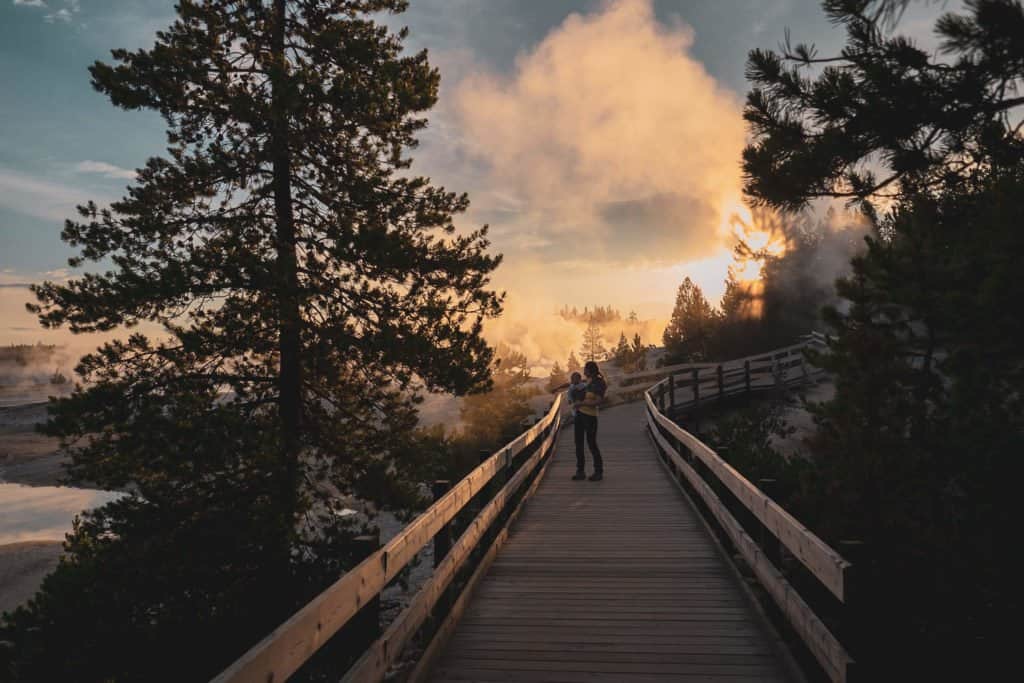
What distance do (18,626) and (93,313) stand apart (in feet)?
14.4

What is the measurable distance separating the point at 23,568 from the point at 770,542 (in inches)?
981

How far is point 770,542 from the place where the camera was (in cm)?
502

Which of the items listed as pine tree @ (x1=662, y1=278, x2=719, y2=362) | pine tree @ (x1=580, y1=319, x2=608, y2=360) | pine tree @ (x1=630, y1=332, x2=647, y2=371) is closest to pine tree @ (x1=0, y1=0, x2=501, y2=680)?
pine tree @ (x1=662, y1=278, x2=719, y2=362)

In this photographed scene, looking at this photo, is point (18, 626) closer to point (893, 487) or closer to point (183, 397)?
point (183, 397)

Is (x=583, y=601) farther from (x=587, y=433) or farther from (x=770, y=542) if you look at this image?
(x=587, y=433)

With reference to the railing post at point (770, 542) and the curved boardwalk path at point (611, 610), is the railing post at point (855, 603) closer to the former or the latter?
the curved boardwalk path at point (611, 610)

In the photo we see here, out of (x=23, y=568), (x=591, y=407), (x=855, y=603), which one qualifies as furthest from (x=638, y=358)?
(x=855, y=603)

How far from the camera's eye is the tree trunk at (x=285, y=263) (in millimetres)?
9328

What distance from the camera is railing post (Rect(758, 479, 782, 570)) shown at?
477cm

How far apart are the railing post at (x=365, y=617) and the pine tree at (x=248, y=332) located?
505 cm

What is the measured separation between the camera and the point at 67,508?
3522 cm

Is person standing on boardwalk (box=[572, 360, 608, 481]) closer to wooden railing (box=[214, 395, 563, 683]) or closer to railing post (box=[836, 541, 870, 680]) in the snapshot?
wooden railing (box=[214, 395, 563, 683])

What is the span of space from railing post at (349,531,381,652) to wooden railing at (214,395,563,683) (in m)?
0.03

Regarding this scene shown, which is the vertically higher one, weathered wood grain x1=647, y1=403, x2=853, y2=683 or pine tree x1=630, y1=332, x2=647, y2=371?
pine tree x1=630, y1=332, x2=647, y2=371
